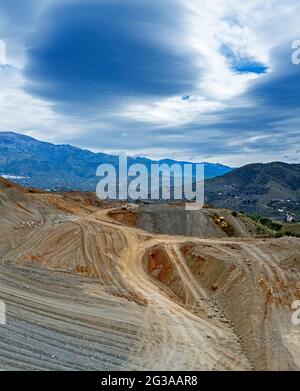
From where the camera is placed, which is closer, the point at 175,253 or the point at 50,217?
the point at 175,253

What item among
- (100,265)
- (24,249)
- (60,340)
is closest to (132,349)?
(60,340)

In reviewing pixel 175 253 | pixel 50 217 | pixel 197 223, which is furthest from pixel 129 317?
pixel 197 223

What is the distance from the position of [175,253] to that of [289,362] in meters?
17.9

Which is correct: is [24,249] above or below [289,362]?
above

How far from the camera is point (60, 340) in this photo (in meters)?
18.5

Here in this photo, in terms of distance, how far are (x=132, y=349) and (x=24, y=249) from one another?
17.2 meters

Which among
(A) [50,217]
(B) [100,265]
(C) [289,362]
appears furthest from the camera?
(A) [50,217]

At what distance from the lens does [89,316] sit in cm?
2155

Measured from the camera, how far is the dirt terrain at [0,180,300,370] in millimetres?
18219

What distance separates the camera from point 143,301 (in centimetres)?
2539

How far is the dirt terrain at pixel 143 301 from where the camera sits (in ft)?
59.8

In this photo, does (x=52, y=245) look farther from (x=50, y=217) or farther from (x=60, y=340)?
(x=60, y=340)

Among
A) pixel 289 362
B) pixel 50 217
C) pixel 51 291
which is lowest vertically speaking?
pixel 289 362
